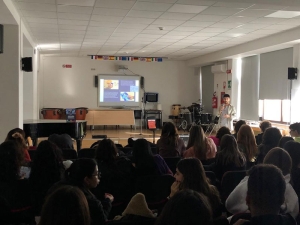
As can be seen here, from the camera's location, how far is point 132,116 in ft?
43.2

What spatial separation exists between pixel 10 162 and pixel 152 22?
5095mm

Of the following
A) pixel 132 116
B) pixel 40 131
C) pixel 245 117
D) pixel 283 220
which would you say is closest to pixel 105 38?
pixel 40 131

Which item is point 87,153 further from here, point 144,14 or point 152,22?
point 152,22

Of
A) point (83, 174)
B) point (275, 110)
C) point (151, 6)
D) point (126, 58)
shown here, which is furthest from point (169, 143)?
point (126, 58)

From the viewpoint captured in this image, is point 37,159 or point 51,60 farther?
point 51,60

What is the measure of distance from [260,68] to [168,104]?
5.26m

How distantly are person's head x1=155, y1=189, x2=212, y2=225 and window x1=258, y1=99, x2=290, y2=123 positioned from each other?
26.6 ft

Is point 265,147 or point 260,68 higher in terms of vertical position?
point 260,68

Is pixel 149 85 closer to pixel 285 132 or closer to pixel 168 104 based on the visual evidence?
pixel 168 104

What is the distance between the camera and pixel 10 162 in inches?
112

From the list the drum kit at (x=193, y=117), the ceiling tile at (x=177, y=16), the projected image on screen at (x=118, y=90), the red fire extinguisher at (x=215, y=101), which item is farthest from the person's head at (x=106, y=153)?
the projected image on screen at (x=118, y=90)

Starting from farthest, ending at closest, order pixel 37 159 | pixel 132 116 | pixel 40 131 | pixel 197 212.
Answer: pixel 132 116 < pixel 40 131 < pixel 37 159 < pixel 197 212

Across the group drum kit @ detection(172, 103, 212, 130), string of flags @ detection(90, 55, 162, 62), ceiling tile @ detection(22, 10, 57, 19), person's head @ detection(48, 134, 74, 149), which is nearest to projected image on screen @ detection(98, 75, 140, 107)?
string of flags @ detection(90, 55, 162, 62)

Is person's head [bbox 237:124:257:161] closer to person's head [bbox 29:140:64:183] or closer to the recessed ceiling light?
person's head [bbox 29:140:64:183]
